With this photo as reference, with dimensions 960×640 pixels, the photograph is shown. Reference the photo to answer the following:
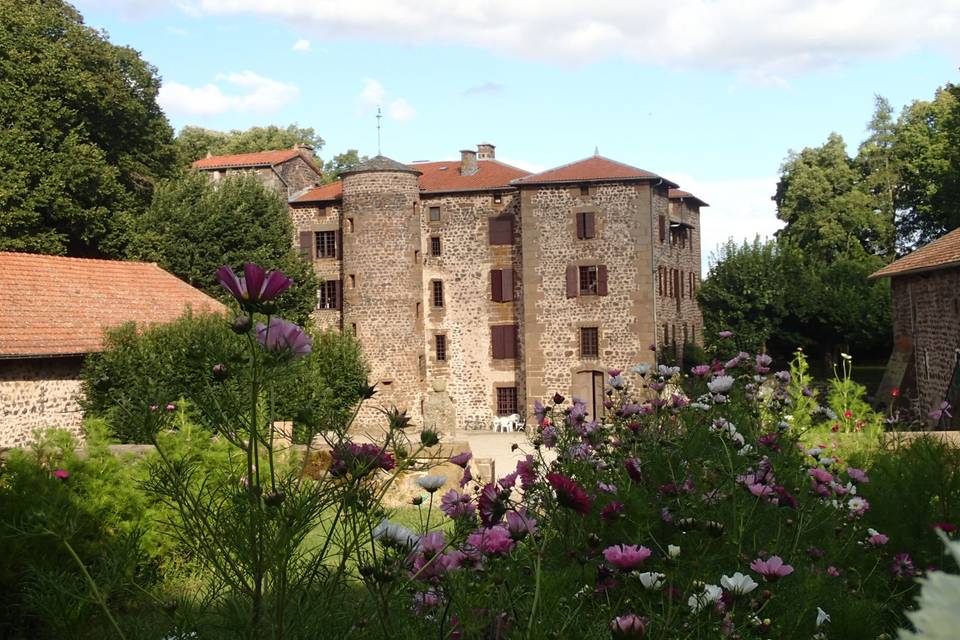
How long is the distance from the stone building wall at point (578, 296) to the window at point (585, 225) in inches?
5.8

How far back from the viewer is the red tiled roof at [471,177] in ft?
107

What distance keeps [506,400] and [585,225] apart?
653 cm

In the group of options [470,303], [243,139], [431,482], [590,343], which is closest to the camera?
[431,482]

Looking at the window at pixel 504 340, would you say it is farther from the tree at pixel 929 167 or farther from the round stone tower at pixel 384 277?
the tree at pixel 929 167

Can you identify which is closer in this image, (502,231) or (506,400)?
(506,400)

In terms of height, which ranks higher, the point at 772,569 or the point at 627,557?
the point at 627,557

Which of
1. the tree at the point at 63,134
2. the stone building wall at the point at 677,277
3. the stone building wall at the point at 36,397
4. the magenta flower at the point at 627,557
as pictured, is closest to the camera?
the magenta flower at the point at 627,557

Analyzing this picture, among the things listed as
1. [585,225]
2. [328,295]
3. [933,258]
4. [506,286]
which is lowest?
[933,258]

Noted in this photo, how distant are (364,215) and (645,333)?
10122mm

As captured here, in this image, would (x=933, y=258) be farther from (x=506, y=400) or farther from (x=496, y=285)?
(x=506, y=400)

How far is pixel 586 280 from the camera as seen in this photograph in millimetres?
31016

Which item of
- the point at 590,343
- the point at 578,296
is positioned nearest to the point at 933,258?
the point at 590,343

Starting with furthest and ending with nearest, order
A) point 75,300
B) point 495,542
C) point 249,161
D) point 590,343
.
A: point 249,161, point 590,343, point 75,300, point 495,542

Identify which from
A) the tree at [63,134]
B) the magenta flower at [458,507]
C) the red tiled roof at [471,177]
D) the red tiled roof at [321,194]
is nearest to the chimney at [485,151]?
the red tiled roof at [471,177]
